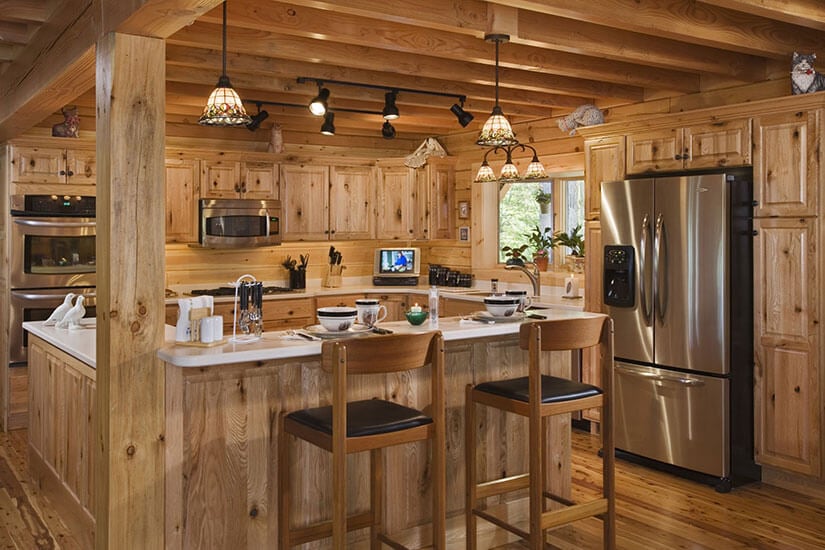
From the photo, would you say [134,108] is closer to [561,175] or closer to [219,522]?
[219,522]

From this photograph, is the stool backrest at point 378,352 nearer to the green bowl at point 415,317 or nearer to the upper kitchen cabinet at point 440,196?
the green bowl at point 415,317

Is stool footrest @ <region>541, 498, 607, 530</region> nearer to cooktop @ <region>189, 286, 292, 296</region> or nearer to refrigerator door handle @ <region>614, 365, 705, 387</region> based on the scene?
refrigerator door handle @ <region>614, 365, 705, 387</region>

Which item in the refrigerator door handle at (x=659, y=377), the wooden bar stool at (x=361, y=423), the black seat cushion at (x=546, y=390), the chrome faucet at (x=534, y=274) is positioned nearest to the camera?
the wooden bar stool at (x=361, y=423)

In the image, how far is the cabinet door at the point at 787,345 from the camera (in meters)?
4.28

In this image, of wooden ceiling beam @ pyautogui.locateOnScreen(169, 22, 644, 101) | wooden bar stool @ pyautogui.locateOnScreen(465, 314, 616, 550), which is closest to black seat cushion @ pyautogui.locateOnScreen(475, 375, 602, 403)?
wooden bar stool @ pyautogui.locateOnScreen(465, 314, 616, 550)

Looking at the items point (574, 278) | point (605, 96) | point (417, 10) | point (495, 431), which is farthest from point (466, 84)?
point (495, 431)

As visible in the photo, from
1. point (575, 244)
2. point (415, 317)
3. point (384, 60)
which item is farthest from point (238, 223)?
point (415, 317)

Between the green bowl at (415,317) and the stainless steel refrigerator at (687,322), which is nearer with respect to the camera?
the green bowl at (415,317)

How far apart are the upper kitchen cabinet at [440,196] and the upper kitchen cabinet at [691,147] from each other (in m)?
2.36

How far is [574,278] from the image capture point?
6.01 m

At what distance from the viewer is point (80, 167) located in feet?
19.1

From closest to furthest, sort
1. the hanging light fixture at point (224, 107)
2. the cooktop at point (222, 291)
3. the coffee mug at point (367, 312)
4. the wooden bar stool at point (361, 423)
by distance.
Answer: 1. the wooden bar stool at point (361, 423)
2. the hanging light fixture at point (224, 107)
3. the coffee mug at point (367, 312)
4. the cooktop at point (222, 291)

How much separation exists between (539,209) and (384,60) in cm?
261

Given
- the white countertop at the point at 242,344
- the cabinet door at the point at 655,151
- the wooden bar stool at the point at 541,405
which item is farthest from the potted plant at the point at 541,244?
the wooden bar stool at the point at 541,405
